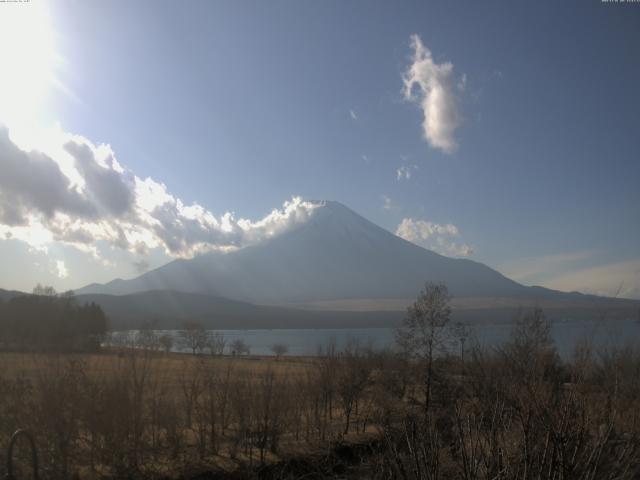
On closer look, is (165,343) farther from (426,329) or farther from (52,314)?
(52,314)

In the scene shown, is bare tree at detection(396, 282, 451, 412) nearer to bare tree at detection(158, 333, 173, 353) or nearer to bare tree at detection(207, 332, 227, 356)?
bare tree at detection(207, 332, 227, 356)

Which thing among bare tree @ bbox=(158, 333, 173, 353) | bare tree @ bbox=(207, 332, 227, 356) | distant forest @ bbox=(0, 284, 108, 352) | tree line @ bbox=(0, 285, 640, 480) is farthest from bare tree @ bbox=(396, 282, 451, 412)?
distant forest @ bbox=(0, 284, 108, 352)

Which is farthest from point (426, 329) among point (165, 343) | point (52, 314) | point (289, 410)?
point (52, 314)

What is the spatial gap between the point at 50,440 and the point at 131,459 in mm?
2454

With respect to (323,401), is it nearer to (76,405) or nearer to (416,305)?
(416,305)

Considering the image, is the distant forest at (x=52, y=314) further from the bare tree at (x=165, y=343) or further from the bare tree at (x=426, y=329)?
the bare tree at (x=426, y=329)

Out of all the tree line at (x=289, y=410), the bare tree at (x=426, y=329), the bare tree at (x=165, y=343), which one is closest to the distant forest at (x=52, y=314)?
the bare tree at (x=165, y=343)

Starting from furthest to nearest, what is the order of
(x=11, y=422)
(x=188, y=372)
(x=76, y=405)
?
(x=188, y=372) → (x=76, y=405) → (x=11, y=422)

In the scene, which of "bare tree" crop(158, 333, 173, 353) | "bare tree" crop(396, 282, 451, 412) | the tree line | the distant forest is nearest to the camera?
the tree line

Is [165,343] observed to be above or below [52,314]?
below

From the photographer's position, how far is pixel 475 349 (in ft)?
36.7

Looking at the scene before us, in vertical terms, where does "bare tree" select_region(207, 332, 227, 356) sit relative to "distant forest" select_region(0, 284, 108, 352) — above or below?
below

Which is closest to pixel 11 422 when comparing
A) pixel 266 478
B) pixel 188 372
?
pixel 266 478

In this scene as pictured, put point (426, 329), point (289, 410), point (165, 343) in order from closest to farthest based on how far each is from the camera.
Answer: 1. point (289, 410)
2. point (165, 343)
3. point (426, 329)
